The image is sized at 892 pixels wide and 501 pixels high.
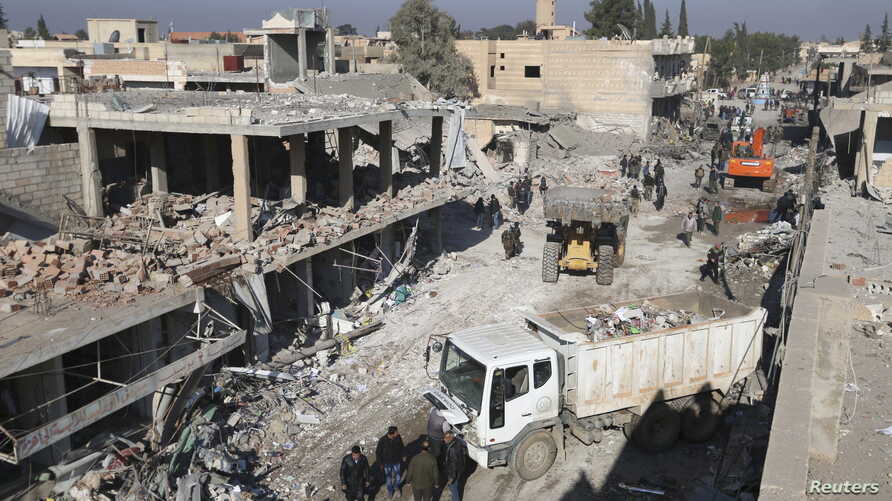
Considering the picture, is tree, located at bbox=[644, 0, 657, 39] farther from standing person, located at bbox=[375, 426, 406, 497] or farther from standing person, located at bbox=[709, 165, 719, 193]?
standing person, located at bbox=[375, 426, 406, 497]

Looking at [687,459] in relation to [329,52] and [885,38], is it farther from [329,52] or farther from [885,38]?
[885,38]

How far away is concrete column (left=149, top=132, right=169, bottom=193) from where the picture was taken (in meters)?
17.6

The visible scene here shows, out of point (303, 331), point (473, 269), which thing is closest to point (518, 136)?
point (473, 269)

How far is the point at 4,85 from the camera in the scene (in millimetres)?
14969

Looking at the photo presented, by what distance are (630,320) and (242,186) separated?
7.86 meters

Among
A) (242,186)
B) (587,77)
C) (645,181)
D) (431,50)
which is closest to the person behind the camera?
(242,186)

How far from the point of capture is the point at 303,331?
49.9 ft

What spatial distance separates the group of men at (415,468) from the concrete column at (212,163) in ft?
38.2

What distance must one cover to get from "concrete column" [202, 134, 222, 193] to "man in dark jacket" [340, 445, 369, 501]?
11.8 meters

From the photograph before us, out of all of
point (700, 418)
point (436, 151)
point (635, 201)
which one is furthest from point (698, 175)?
point (700, 418)

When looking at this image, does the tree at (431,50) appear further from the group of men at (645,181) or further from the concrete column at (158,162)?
the concrete column at (158,162)

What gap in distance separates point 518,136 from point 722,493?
27015 millimetres

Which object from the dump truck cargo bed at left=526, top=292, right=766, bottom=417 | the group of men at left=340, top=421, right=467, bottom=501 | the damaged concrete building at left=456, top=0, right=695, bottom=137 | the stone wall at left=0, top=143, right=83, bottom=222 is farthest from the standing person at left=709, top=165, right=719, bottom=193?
the stone wall at left=0, top=143, right=83, bottom=222

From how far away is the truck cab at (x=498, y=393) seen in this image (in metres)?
9.35
